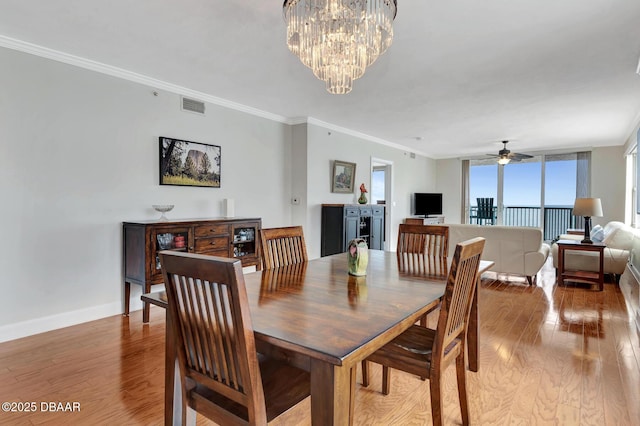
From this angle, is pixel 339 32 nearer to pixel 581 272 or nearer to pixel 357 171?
pixel 357 171

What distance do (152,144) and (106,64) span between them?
0.82 m

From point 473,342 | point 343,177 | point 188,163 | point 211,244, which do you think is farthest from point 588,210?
point 188,163

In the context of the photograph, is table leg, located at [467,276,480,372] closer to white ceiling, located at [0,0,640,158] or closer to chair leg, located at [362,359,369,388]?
chair leg, located at [362,359,369,388]

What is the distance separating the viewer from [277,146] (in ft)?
16.9

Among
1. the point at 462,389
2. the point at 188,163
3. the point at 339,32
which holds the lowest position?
the point at 462,389

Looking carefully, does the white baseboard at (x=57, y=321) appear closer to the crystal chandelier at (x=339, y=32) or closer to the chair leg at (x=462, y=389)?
the crystal chandelier at (x=339, y=32)

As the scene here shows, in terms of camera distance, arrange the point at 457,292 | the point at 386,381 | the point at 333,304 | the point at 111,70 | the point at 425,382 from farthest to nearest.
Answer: the point at 111,70 → the point at 425,382 → the point at 386,381 → the point at 457,292 → the point at 333,304

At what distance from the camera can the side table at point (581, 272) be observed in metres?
4.40

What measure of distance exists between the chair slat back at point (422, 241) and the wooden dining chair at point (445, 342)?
35.0 inches

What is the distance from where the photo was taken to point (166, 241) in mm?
3299

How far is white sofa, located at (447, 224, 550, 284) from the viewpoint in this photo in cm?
457

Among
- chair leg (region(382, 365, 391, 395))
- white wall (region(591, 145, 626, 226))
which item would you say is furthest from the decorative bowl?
white wall (region(591, 145, 626, 226))

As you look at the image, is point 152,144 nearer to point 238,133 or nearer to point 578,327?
point 238,133

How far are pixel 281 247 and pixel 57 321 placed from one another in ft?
7.44
